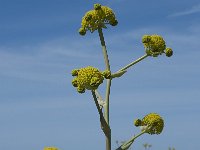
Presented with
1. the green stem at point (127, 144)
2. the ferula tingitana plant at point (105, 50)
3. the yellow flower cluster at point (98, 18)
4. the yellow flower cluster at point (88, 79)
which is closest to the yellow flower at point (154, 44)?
the ferula tingitana plant at point (105, 50)

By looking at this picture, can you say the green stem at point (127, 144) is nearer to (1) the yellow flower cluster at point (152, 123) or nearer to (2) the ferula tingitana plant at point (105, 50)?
(2) the ferula tingitana plant at point (105, 50)

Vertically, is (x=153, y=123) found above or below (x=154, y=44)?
below

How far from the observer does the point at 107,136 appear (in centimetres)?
771

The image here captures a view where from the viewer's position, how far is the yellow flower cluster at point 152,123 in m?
Answer: 8.86

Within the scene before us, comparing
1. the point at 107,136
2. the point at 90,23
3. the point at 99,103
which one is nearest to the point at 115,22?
the point at 90,23

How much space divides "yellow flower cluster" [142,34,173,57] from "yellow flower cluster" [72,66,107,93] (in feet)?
6.57

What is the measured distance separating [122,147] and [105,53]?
70.5 inches

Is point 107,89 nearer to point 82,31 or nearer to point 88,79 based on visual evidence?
point 88,79

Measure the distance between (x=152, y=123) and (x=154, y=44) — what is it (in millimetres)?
1546

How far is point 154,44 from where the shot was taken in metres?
9.07

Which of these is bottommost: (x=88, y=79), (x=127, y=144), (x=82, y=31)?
(x=127, y=144)

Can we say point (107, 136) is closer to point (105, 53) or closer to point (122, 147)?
point (122, 147)

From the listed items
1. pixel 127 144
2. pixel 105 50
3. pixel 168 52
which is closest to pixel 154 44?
pixel 168 52

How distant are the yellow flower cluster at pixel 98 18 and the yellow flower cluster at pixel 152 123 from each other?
1.94 m
